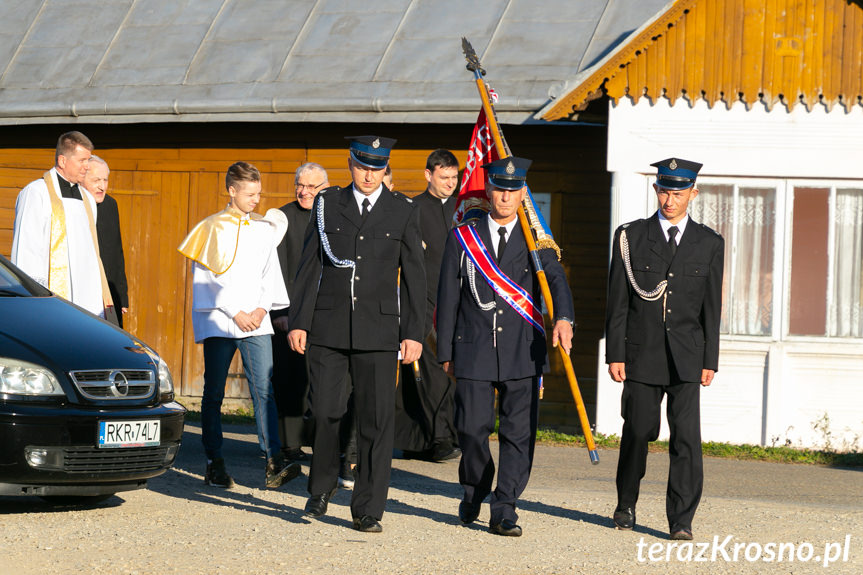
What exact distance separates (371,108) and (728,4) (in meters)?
3.62

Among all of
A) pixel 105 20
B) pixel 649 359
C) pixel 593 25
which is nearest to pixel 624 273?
pixel 649 359

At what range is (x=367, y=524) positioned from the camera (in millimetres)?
6871

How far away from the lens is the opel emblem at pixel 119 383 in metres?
6.90

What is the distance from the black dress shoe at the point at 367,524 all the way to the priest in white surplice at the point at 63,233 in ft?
8.34

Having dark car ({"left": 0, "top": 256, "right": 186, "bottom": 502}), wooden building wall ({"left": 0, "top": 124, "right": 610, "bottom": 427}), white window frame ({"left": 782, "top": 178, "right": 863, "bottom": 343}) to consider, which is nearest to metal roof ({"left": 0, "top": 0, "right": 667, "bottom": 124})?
wooden building wall ({"left": 0, "top": 124, "right": 610, "bottom": 427})

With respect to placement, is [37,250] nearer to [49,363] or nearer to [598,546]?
[49,363]

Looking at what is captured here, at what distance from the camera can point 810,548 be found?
6.78 m

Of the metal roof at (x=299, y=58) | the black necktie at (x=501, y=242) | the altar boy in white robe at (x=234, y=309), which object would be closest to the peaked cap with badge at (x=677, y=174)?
the black necktie at (x=501, y=242)

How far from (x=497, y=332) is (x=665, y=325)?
0.91 m

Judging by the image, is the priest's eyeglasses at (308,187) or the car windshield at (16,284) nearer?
the car windshield at (16,284)

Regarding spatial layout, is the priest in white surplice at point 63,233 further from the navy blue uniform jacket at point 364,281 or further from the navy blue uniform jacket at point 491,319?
the navy blue uniform jacket at point 491,319

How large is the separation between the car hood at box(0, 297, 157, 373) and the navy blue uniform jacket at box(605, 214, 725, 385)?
2.57m

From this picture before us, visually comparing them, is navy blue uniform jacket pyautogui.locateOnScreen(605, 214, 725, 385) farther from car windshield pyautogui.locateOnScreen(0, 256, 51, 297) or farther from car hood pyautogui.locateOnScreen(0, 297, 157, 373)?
car windshield pyautogui.locateOnScreen(0, 256, 51, 297)

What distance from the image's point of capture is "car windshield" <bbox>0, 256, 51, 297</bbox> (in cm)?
743
